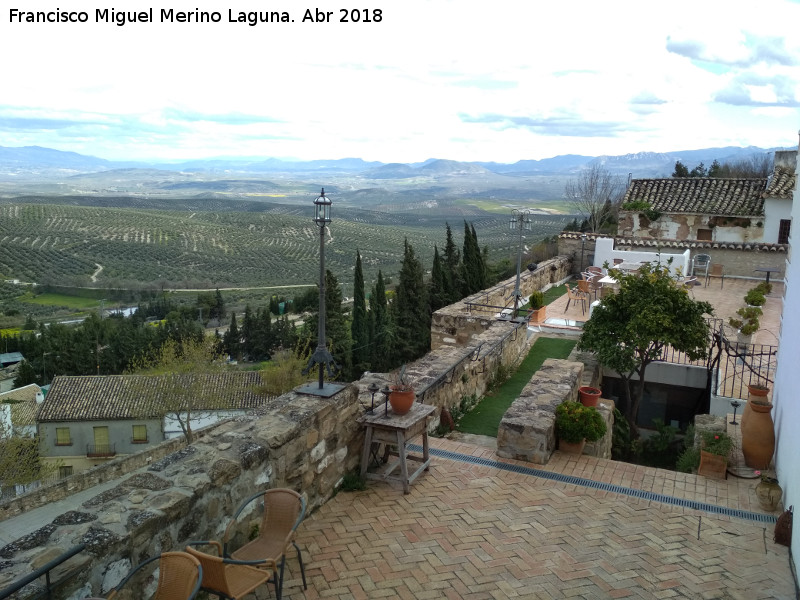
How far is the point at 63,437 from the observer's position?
3356cm

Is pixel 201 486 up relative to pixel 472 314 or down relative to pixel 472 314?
up

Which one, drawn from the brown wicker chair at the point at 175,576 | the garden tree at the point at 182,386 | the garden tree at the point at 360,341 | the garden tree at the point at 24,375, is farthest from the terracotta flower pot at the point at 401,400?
the garden tree at the point at 24,375

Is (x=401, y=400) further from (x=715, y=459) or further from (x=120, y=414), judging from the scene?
(x=120, y=414)

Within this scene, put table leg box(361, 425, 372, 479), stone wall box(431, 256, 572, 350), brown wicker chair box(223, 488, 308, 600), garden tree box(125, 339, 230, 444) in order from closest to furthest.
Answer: brown wicker chair box(223, 488, 308, 600), table leg box(361, 425, 372, 479), stone wall box(431, 256, 572, 350), garden tree box(125, 339, 230, 444)

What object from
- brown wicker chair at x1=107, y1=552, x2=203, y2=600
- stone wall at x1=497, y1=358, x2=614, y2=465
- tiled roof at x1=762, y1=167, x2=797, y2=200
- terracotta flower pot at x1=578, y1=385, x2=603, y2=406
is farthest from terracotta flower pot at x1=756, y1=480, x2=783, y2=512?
tiled roof at x1=762, y1=167, x2=797, y2=200

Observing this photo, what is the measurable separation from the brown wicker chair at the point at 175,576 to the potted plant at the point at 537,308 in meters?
11.7

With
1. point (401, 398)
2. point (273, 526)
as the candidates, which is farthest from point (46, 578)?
point (401, 398)

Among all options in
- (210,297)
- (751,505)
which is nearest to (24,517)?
(751,505)

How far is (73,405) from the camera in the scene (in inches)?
1318

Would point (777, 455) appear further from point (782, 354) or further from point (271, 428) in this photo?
point (271, 428)

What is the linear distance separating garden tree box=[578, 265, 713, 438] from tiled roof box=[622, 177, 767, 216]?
714 inches

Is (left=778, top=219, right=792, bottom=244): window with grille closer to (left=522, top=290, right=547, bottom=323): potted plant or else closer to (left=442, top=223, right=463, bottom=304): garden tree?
(left=442, top=223, right=463, bottom=304): garden tree

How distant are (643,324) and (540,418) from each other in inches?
127

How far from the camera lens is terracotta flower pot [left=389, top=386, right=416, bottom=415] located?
19.0 feet
